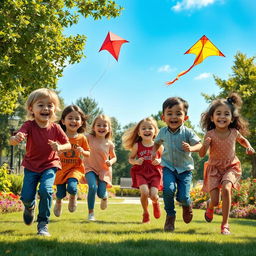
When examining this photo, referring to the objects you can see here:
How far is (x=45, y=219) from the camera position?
4.52 meters

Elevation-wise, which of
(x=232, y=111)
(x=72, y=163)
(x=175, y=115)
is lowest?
(x=72, y=163)

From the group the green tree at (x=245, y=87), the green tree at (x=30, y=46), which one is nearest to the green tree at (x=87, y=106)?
the green tree at (x=245, y=87)

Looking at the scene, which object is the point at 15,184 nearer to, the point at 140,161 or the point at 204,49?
the point at 140,161

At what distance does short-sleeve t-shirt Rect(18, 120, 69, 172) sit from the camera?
4652mm

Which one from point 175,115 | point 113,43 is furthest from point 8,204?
point 175,115

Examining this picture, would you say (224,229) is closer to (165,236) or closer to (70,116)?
(165,236)

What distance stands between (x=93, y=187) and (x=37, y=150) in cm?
236

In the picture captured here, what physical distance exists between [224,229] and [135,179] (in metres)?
2.19

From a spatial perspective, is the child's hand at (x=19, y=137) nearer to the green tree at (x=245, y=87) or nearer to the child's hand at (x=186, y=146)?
the child's hand at (x=186, y=146)

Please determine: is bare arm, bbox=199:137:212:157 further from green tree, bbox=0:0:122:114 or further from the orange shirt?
green tree, bbox=0:0:122:114

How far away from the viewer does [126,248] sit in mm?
3479

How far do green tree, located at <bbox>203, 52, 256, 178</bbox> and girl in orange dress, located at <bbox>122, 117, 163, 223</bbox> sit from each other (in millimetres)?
18461

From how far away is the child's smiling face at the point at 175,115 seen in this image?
18.2 feet

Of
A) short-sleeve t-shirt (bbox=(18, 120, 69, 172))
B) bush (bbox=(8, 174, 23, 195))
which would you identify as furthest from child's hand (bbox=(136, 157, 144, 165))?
bush (bbox=(8, 174, 23, 195))
